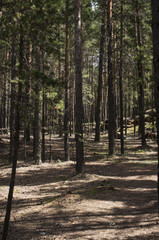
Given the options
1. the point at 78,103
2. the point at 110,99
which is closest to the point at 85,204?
the point at 78,103

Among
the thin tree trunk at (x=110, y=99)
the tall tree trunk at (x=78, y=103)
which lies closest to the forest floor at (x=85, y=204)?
the tall tree trunk at (x=78, y=103)

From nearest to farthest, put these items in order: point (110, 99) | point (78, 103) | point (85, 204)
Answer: point (85, 204) < point (78, 103) < point (110, 99)

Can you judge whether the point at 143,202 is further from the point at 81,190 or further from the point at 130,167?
the point at 130,167

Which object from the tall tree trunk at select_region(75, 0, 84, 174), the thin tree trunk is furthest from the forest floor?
the thin tree trunk

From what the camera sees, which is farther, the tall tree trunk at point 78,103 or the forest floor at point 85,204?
the tall tree trunk at point 78,103

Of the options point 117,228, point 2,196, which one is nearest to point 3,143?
point 2,196

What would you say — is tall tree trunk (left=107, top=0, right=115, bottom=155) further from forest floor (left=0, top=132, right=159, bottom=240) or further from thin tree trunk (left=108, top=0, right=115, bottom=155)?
forest floor (left=0, top=132, right=159, bottom=240)

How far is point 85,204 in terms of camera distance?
730 cm

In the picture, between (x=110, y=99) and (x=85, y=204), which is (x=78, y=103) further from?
(x=110, y=99)

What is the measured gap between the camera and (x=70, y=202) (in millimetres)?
7527

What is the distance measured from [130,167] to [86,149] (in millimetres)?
7477

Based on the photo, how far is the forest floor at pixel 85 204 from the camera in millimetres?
5738

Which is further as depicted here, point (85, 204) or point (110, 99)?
point (110, 99)

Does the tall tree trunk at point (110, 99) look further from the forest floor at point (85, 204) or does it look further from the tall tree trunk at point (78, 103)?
the tall tree trunk at point (78, 103)
